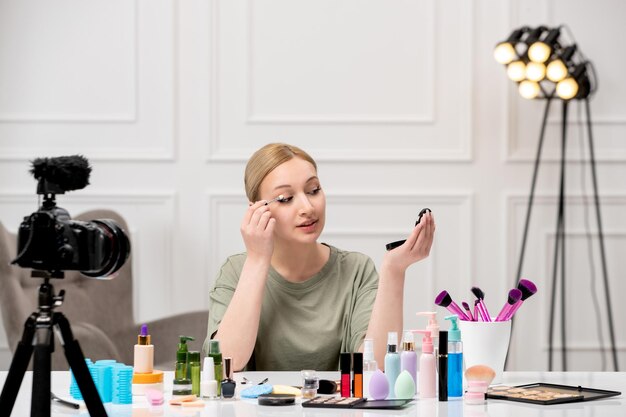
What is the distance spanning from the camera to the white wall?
3980mm

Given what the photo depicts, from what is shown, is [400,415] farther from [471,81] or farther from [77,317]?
[471,81]

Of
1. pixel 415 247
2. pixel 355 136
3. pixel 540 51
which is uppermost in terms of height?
pixel 540 51

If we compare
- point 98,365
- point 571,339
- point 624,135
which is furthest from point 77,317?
point 624,135

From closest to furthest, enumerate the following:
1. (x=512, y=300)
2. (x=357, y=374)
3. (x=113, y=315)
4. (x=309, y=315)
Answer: (x=357, y=374), (x=512, y=300), (x=309, y=315), (x=113, y=315)

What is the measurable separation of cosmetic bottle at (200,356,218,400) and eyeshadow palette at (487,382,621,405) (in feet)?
1.77

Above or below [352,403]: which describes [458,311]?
above

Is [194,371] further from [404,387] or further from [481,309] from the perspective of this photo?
[481,309]

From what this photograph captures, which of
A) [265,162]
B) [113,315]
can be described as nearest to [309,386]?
[265,162]

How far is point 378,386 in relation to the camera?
181 centimetres

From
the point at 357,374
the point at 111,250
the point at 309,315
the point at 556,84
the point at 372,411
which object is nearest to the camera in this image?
the point at 111,250

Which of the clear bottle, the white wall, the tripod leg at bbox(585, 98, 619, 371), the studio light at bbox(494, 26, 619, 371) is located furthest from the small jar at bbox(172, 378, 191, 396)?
the tripod leg at bbox(585, 98, 619, 371)

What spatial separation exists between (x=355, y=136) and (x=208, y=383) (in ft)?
7.41

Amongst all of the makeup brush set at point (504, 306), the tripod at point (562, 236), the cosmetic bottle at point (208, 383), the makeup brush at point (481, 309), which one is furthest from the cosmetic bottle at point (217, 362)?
the tripod at point (562, 236)

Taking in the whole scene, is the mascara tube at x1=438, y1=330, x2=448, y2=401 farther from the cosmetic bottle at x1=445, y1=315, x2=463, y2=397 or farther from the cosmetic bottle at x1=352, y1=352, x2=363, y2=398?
the cosmetic bottle at x1=352, y1=352, x2=363, y2=398
